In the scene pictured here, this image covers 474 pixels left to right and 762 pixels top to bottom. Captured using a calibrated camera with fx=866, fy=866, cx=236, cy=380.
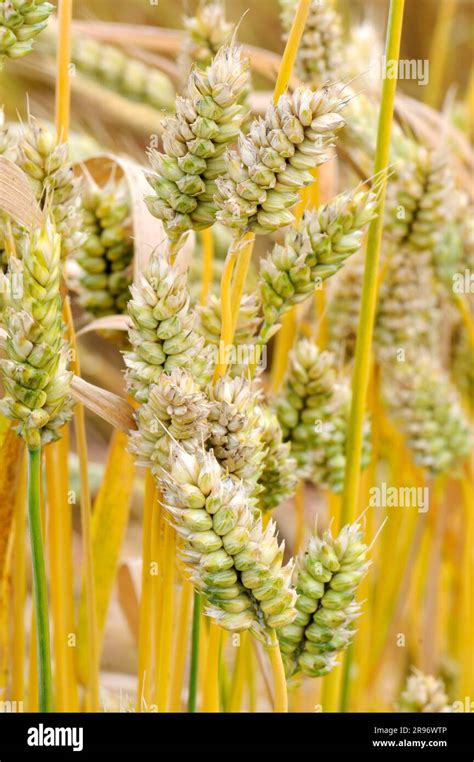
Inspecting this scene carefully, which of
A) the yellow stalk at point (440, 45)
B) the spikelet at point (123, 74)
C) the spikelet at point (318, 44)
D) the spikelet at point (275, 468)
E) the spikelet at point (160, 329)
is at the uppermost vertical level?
the yellow stalk at point (440, 45)

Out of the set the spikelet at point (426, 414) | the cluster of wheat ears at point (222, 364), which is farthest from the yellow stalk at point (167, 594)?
the spikelet at point (426, 414)

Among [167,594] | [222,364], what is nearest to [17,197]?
[222,364]

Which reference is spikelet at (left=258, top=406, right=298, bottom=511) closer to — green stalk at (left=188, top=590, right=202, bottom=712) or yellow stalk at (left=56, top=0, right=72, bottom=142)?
green stalk at (left=188, top=590, right=202, bottom=712)

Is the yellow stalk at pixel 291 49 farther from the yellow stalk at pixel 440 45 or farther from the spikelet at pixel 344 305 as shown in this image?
the yellow stalk at pixel 440 45

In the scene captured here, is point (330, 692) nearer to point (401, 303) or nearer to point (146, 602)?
point (146, 602)

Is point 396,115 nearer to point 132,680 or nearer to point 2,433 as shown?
point 2,433
